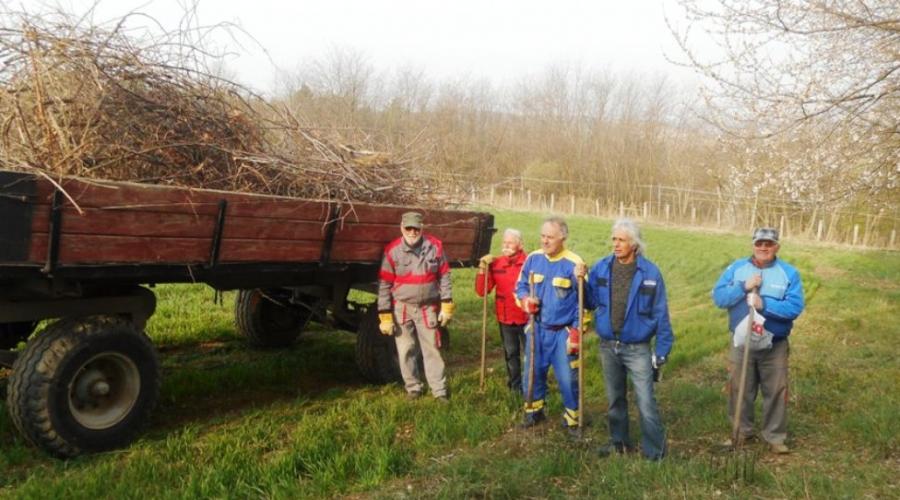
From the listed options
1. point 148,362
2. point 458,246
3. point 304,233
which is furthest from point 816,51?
point 148,362

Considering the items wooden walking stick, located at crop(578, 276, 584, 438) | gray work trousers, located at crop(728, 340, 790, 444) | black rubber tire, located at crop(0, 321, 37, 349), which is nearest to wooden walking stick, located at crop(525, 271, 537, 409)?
wooden walking stick, located at crop(578, 276, 584, 438)

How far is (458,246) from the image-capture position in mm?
7027

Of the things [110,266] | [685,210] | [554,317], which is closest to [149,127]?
[110,266]

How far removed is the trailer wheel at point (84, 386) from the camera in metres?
4.48

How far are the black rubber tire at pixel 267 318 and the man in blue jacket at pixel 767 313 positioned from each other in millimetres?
4278

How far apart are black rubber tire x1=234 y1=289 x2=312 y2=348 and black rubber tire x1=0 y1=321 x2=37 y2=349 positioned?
2.26m

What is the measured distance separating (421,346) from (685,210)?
101 feet

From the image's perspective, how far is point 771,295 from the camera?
5184 millimetres

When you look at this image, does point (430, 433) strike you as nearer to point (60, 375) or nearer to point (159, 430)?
point (159, 430)

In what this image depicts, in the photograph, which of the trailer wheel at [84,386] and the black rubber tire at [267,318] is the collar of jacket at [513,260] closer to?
the black rubber tire at [267,318]

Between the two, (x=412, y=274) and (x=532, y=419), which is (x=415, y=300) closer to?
(x=412, y=274)

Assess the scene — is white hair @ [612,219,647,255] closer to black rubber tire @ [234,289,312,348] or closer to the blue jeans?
the blue jeans

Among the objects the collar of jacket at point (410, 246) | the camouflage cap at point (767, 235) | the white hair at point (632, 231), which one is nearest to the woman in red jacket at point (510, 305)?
the collar of jacket at point (410, 246)

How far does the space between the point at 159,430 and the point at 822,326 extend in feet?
29.5
